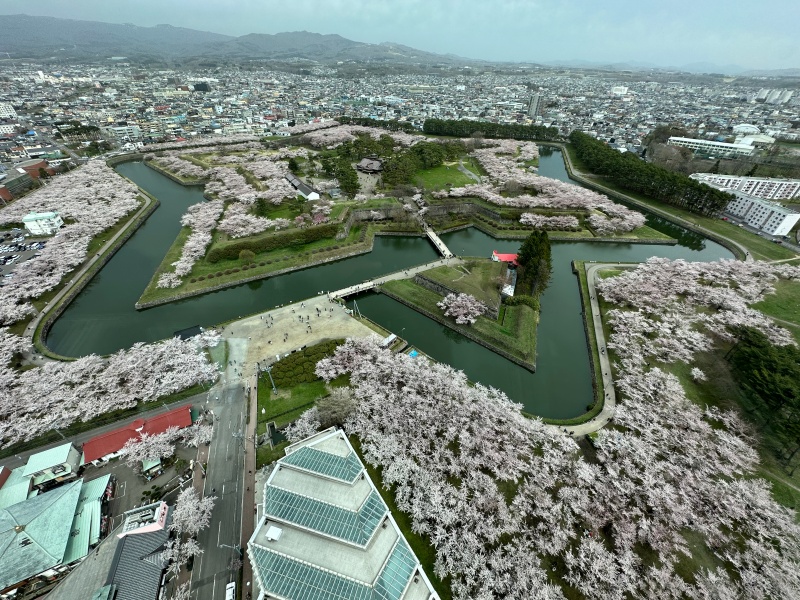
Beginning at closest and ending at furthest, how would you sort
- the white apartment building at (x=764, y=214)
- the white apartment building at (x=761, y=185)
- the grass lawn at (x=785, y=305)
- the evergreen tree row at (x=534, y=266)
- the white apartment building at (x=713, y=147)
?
the grass lawn at (x=785, y=305)
the evergreen tree row at (x=534, y=266)
the white apartment building at (x=764, y=214)
the white apartment building at (x=761, y=185)
the white apartment building at (x=713, y=147)

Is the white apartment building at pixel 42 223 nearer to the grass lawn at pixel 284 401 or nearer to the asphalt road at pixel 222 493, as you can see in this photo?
the asphalt road at pixel 222 493

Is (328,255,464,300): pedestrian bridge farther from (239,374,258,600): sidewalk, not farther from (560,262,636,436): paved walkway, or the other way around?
(560,262,636,436): paved walkway

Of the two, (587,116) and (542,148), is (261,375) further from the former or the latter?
(587,116)

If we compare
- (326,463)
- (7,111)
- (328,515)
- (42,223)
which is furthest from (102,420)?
(7,111)

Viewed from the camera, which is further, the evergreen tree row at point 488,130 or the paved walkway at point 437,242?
the evergreen tree row at point 488,130

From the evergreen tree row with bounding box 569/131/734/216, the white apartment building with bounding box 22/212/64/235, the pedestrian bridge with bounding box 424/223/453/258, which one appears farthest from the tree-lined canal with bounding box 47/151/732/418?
the white apartment building with bounding box 22/212/64/235

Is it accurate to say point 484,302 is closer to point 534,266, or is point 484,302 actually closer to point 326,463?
point 534,266

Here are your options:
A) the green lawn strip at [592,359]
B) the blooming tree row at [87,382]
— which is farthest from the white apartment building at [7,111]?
the green lawn strip at [592,359]
